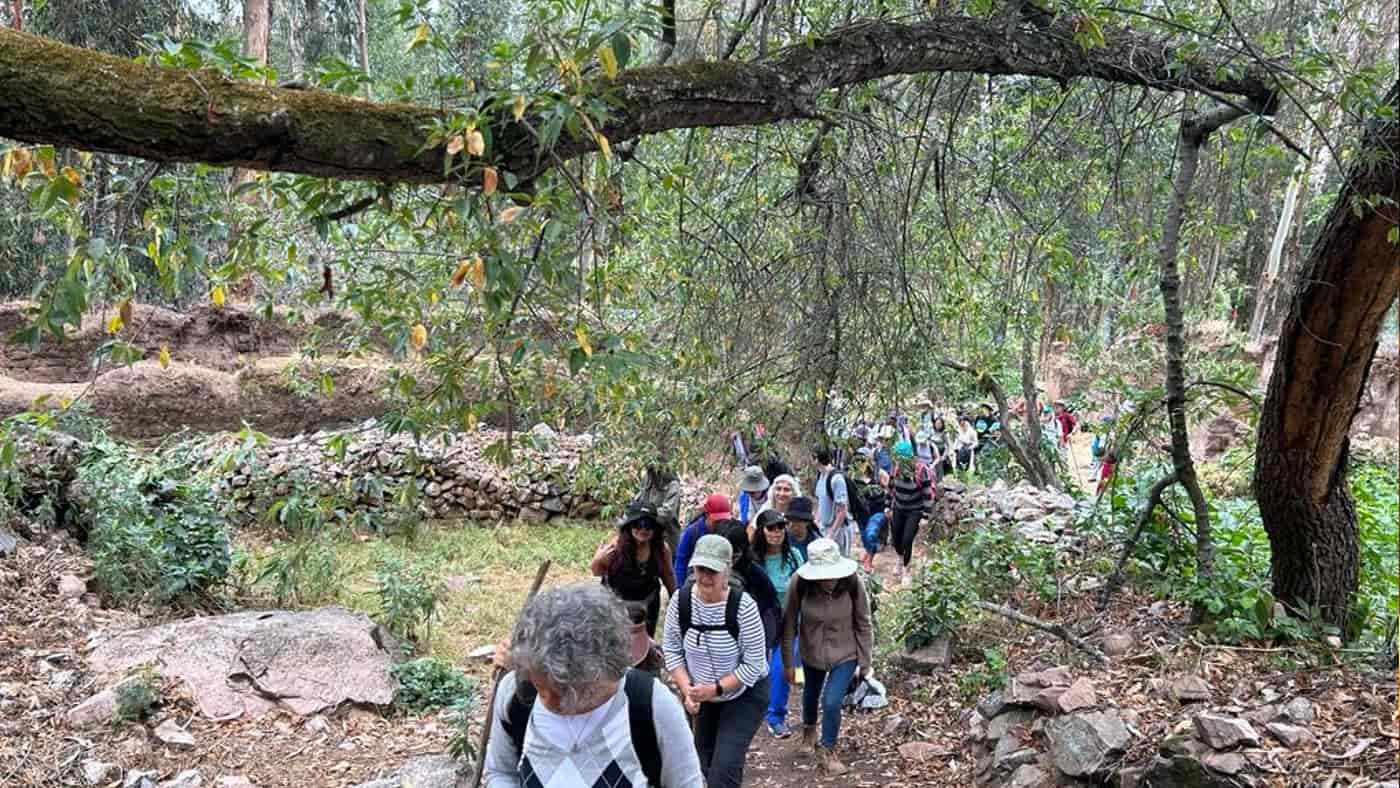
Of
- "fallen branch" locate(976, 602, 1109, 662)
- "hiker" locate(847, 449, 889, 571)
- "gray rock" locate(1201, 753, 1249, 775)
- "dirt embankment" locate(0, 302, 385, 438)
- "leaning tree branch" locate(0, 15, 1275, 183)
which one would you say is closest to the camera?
"leaning tree branch" locate(0, 15, 1275, 183)

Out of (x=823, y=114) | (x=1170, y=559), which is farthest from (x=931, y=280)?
(x=823, y=114)

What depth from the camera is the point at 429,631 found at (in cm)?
741

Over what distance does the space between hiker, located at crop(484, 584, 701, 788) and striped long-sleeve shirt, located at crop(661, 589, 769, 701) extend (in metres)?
1.47

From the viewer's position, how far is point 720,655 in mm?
3699

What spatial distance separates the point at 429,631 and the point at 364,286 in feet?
15.7

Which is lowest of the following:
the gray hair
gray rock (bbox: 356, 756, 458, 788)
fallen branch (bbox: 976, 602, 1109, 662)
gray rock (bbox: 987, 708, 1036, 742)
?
gray rock (bbox: 356, 756, 458, 788)

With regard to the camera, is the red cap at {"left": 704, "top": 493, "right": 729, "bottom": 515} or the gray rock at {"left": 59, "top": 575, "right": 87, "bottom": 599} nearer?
the red cap at {"left": 704, "top": 493, "right": 729, "bottom": 515}

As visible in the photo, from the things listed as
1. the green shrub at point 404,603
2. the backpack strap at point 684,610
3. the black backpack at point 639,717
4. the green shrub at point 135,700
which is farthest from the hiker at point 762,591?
the green shrub at point 404,603

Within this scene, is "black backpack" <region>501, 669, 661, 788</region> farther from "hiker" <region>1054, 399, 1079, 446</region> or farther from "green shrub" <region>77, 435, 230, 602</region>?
"hiker" <region>1054, 399, 1079, 446</region>

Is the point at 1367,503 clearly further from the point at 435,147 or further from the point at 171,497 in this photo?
the point at 171,497

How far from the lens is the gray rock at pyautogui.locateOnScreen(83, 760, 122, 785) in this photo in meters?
4.16

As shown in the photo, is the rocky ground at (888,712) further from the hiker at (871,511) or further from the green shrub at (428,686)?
the hiker at (871,511)


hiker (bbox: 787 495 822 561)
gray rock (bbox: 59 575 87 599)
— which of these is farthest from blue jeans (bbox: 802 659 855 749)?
gray rock (bbox: 59 575 87 599)

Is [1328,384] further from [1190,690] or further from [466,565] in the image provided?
[466,565]
